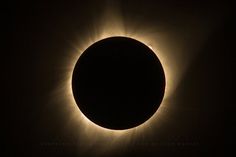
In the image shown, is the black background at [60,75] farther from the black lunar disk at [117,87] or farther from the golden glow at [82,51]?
the black lunar disk at [117,87]

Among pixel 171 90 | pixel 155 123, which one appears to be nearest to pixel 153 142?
pixel 155 123

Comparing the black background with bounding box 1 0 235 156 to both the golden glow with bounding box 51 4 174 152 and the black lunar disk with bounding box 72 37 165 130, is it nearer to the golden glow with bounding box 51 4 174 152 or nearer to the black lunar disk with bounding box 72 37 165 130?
the golden glow with bounding box 51 4 174 152

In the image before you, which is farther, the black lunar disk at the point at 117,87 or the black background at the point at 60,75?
the black background at the point at 60,75

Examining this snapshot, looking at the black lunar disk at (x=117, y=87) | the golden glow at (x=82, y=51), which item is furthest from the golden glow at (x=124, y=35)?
the black lunar disk at (x=117, y=87)

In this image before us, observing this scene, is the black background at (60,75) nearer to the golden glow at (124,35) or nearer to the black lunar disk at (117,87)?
the golden glow at (124,35)

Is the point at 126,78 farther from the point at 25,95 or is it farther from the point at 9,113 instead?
the point at 9,113

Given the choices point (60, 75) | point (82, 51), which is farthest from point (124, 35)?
point (60, 75)
